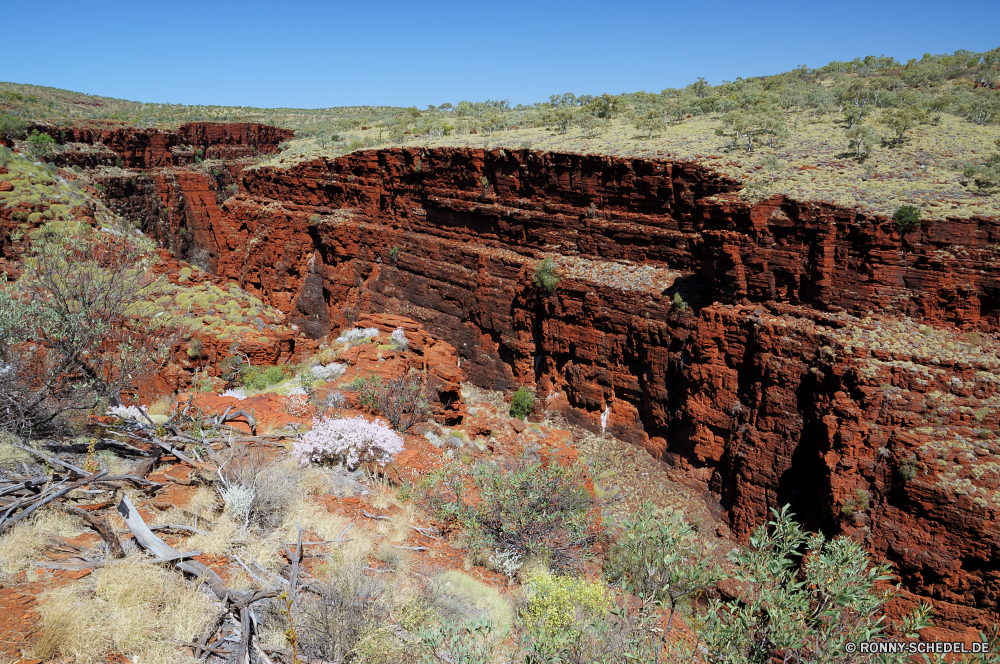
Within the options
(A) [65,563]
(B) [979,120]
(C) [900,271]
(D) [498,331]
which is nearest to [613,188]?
(D) [498,331]

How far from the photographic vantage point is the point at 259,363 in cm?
1767

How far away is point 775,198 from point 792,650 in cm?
1147

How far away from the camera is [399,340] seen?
18.1 metres

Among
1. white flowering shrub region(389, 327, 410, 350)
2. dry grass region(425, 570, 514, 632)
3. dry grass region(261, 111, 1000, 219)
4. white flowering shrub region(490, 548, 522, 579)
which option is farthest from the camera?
white flowering shrub region(389, 327, 410, 350)

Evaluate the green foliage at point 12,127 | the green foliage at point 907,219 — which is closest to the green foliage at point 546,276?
the green foliage at point 907,219

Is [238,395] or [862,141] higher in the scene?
[862,141]

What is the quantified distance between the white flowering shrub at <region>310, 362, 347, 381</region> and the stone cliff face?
6219 mm

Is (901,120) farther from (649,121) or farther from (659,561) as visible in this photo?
(659,561)

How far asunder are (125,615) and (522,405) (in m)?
14.2

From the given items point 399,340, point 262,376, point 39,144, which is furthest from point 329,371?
point 39,144

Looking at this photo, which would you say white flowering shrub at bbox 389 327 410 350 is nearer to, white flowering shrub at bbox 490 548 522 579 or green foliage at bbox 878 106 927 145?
white flowering shrub at bbox 490 548 522 579

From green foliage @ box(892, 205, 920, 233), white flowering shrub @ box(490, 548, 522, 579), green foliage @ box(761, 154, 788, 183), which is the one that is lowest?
white flowering shrub @ box(490, 548, 522, 579)

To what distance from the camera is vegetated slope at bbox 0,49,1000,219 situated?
44.7ft

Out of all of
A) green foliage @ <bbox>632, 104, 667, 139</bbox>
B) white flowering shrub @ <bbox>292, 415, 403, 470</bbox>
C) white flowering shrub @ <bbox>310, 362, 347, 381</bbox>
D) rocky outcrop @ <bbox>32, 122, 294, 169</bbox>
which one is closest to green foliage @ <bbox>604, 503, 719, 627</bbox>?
white flowering shrub @ <bbox>292, 415, 403, 470</bbox>
